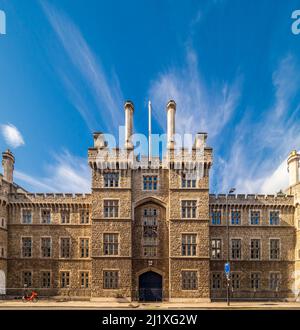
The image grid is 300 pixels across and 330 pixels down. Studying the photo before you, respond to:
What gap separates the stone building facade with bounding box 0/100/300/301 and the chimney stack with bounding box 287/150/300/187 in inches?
8.8

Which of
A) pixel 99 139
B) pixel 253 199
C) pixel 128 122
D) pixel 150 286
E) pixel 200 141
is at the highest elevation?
pixel 128 122

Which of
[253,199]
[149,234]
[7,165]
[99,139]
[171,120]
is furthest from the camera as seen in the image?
[7,165]

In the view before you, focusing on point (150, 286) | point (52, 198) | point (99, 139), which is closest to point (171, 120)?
point (99, 139)

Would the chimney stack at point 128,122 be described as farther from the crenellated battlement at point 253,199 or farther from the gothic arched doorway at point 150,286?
the gothic arched doorway at point 150,286

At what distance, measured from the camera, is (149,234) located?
131 feet

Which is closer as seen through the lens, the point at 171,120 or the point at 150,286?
the point at 150,286

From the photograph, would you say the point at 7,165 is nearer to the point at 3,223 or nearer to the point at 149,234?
the point at 3,223

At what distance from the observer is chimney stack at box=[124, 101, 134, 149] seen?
40200 millimetres

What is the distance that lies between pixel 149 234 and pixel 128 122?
12691 mm

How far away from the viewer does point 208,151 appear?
3972 centimetres

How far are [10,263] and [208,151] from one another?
25.4m

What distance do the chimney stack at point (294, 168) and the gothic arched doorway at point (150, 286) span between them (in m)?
19.2

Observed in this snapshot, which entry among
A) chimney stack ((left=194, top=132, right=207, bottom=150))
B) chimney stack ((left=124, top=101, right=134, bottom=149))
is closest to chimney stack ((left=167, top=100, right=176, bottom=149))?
chimney stack ((left=194, top=132, right=207, bottom=150))

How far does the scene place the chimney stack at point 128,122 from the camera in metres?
40.2
